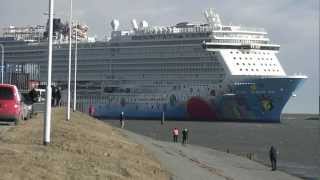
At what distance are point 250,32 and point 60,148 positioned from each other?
4428 inches

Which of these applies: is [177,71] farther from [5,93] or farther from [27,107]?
[5,93]

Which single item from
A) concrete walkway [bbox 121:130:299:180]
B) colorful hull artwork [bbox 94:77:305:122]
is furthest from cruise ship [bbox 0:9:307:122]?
concrete walkway [bbox 121:130:299:180]

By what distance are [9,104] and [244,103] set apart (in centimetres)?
9578

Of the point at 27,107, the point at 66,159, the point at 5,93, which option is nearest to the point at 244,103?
the point at 27,107

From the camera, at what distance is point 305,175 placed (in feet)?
124

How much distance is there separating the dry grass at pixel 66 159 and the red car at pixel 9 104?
3.31 meters

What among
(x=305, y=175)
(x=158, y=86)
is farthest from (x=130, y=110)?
(x=305, y=175)

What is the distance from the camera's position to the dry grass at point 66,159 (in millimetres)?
14492

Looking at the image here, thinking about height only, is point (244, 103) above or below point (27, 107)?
below

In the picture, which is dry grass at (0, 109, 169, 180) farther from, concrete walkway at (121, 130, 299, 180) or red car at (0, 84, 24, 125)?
red car at (0, 84, 24, 125)

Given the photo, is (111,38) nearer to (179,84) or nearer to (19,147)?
(179,84)

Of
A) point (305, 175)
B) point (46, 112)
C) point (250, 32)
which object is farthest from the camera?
point (250, 32)

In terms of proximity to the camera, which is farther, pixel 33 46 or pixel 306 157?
pixel 33 46

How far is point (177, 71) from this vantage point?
129 metres
